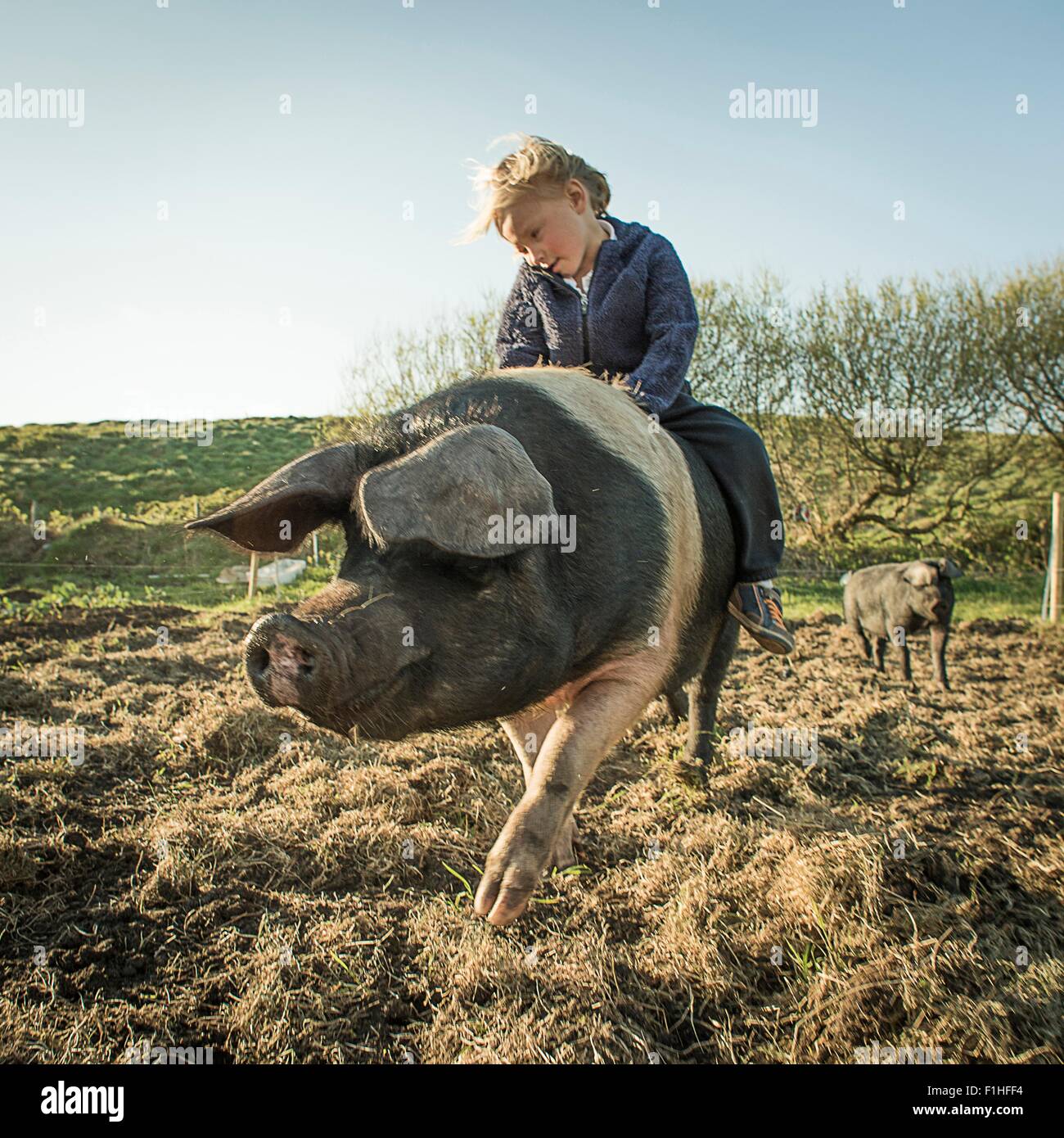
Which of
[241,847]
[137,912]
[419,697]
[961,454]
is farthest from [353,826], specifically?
[961,454]

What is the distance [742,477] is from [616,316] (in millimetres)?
766

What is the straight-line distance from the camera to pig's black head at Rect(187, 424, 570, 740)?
1.57 metres

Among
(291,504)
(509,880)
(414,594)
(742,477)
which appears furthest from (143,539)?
(509,880)

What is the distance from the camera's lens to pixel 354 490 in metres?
1.94

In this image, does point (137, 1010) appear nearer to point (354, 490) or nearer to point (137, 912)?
point (137, 912)

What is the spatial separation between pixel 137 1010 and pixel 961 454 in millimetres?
17322

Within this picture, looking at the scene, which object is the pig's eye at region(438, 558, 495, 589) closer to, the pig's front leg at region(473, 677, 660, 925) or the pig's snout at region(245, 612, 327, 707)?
the pig's snout at region(245, 612, 327, 707)

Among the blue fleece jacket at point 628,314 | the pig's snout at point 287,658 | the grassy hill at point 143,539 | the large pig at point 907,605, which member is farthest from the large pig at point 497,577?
the grassy hill at point 143,539

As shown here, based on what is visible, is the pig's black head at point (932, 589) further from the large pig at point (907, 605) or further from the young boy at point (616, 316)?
the young boy at point (616, 316)

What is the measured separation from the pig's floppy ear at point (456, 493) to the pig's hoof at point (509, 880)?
0.71 metres

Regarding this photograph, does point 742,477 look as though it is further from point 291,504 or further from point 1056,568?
point 1056,568

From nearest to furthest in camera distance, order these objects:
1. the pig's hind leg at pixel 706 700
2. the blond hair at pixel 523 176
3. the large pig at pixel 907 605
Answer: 1. the blond hair at pixel 523 176
2. the pig's hind leg at pixel 706 700
3. the large pig at pixel 907 605

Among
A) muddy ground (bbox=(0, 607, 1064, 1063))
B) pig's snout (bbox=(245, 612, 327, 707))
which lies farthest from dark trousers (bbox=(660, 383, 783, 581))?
pig's snout (bbox=(245, 612, 327, 707))

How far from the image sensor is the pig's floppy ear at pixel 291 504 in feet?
6.09
